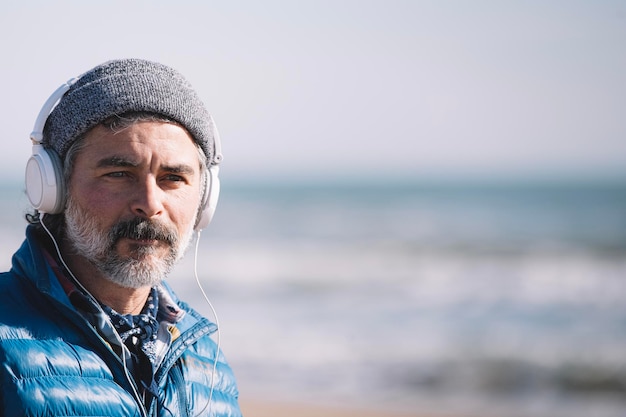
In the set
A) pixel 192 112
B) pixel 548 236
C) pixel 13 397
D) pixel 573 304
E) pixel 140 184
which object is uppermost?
pixel 548 236

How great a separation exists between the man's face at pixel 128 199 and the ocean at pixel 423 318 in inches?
26.3

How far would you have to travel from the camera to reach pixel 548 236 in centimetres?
2581

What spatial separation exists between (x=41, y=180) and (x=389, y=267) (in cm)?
1515

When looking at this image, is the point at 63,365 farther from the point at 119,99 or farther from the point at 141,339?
the point at 119,99

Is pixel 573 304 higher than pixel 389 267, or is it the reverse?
pixel 389 267

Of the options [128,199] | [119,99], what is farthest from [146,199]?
[119,99]

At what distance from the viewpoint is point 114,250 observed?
2414 millimetres

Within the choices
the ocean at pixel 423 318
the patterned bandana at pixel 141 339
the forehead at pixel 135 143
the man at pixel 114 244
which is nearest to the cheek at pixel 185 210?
the man at pixel 114 244

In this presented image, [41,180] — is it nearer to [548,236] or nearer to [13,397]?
[13,397]

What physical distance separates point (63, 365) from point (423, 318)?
912 cm

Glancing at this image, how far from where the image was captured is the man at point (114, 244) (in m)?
2.27

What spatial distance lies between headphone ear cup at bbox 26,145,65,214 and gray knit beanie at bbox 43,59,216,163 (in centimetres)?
4

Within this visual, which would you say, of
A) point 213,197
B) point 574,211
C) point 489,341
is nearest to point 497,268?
point 489,341

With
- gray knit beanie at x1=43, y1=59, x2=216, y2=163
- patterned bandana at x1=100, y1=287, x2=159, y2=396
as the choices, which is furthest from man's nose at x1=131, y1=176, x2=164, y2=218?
patterned bandana at x1=100, y1=287, x2=159, y2=396
